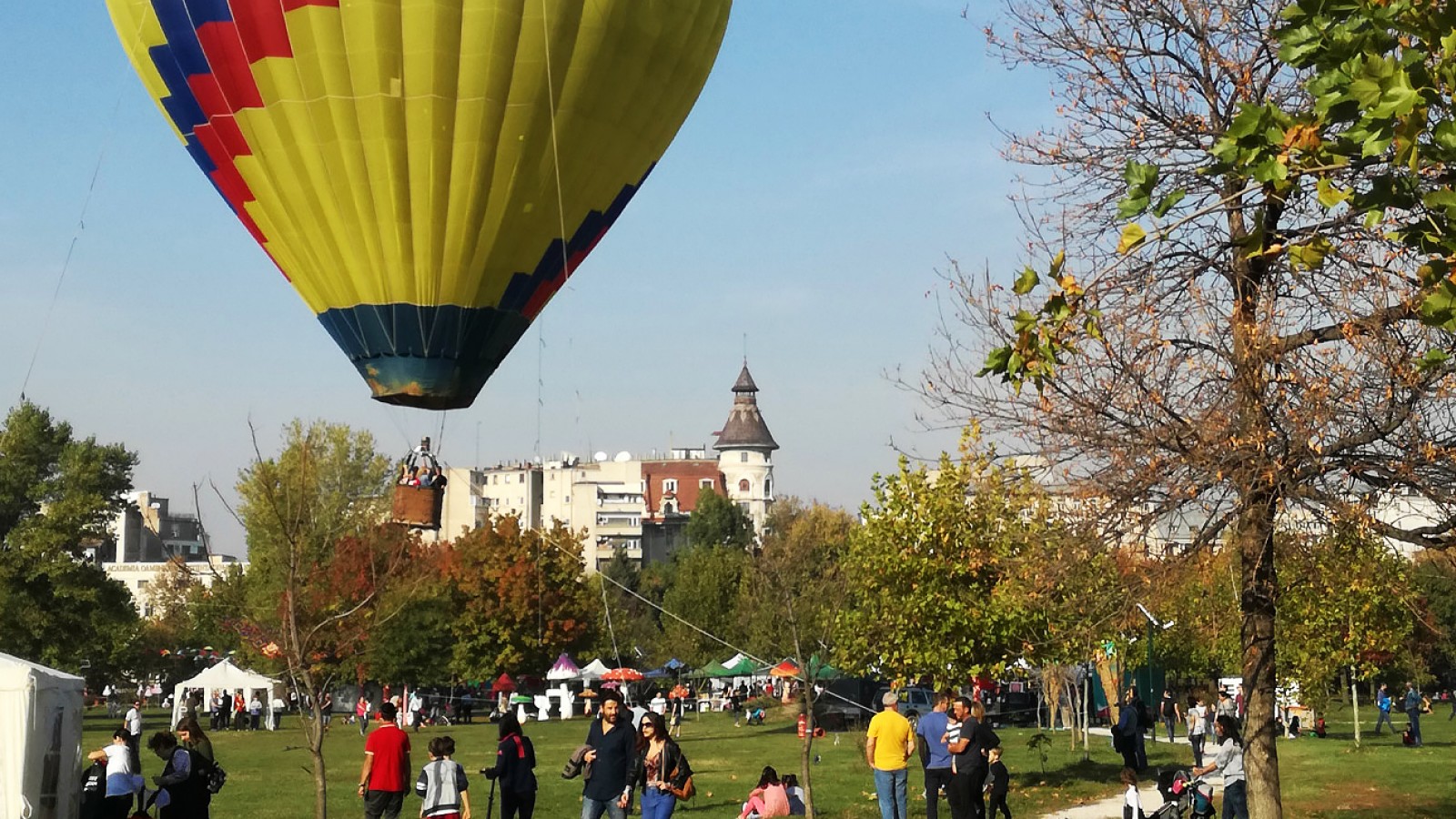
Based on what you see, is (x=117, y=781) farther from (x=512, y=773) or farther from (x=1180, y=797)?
(x=1180, y=797)

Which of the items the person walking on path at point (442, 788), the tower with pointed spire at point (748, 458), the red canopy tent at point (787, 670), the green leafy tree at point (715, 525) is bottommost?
the person walking on path at point (442, 788)

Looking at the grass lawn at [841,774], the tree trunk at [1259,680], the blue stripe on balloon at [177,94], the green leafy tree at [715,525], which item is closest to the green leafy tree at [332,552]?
the grass lawn at [841,774]

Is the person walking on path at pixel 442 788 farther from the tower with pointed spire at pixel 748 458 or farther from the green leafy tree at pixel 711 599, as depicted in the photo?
the tower with pointed spire at pixel 748 458

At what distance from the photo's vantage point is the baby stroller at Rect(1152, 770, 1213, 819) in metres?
15.0

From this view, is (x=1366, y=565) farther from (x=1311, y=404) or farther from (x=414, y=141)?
(x=414, y=141)

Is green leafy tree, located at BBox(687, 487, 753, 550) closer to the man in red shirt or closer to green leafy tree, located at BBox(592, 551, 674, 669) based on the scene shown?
green leafy tree, located at BBox(592, 551, 674, 669)

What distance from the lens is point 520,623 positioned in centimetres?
6303

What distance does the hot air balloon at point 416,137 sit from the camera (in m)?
18.3

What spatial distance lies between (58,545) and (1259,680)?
165 feet

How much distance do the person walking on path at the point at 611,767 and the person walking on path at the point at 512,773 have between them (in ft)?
4.04

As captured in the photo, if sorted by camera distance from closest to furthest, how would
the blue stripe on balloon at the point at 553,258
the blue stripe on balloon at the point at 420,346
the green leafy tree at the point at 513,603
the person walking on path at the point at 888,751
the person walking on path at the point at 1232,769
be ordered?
the person walking on path at the point at 1232,769 → the person walking on path at the point at 888,751 → the blue stripe on balloon at the point at 420,346 → the blue stripe on balloon at the point at 553,258 → the green leafy tree at the point at 513,603

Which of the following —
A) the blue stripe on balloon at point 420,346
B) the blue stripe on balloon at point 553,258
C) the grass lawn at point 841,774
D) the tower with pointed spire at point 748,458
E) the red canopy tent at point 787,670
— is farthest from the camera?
the tower with pointed spire at point 748,458

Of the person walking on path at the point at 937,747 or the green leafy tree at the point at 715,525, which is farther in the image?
the green leafy tree at the point at 715,525

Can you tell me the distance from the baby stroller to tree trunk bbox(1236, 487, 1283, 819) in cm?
88
